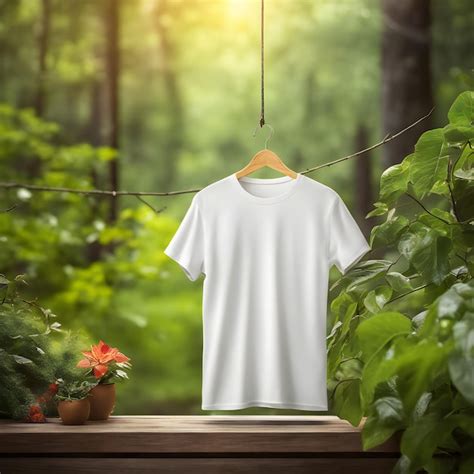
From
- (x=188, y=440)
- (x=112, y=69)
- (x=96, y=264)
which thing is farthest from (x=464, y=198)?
(x=112, y=69)

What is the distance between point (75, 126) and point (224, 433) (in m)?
7.95

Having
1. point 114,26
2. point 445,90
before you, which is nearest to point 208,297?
point 114,26

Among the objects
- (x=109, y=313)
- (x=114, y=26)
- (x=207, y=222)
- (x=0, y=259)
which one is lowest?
(x=109, y=313)

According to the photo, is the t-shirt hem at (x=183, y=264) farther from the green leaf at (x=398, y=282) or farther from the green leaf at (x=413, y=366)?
the green leaf at (x=413, y=366)

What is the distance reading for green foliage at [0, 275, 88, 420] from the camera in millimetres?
2010

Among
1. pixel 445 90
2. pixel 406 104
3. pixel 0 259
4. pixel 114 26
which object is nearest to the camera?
pixel 406 104

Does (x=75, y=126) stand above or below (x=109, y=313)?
above

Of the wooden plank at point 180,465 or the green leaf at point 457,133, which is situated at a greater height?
the green leaf at point 457,133

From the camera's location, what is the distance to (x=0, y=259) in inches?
219

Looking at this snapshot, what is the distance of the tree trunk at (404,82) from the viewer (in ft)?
13.1

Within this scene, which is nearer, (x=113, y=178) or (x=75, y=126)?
(x=113, y=178)

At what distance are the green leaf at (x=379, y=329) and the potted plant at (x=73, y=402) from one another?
2.26ft

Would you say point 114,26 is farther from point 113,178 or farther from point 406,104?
point 406,104

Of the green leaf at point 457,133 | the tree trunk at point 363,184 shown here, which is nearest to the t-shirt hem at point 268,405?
the green leaf at point 457,133
